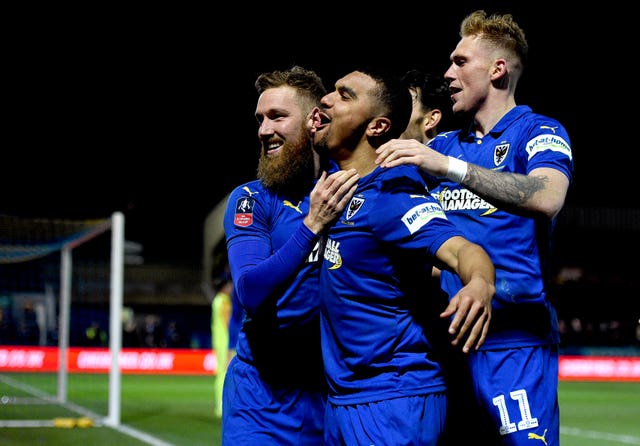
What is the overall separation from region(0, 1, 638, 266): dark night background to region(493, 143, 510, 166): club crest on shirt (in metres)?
12.8

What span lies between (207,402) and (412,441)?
13.6m

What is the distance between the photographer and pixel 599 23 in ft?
76.8

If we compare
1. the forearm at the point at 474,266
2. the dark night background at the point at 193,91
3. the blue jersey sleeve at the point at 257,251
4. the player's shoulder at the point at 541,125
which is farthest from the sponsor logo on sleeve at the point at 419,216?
the dark night background at the point at 193,91

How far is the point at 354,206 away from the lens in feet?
10.0

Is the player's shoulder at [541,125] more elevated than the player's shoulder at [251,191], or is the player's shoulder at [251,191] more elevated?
the player's shoulder at [541,125]

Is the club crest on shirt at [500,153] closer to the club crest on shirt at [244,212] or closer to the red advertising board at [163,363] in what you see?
the club crest on shirt at [244,212]

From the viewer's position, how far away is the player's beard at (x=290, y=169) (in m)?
3.78

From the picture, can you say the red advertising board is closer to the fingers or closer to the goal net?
the goal net

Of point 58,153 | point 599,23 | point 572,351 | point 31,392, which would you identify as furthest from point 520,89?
point 58,153

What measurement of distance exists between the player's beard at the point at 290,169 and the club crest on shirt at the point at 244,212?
0.13 m

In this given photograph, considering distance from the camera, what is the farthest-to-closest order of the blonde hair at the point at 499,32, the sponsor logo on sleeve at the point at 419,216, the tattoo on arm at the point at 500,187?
the blonde hair at the point at 499,32, the tattoo on arm at the point at 500,187, the sponsor logo on sleeve at the point at 419,216

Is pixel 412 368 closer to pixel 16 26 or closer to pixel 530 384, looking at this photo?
pixel 530 384

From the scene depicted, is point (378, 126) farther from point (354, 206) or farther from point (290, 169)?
point (290, 169)

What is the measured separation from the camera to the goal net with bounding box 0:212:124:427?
471 inches
